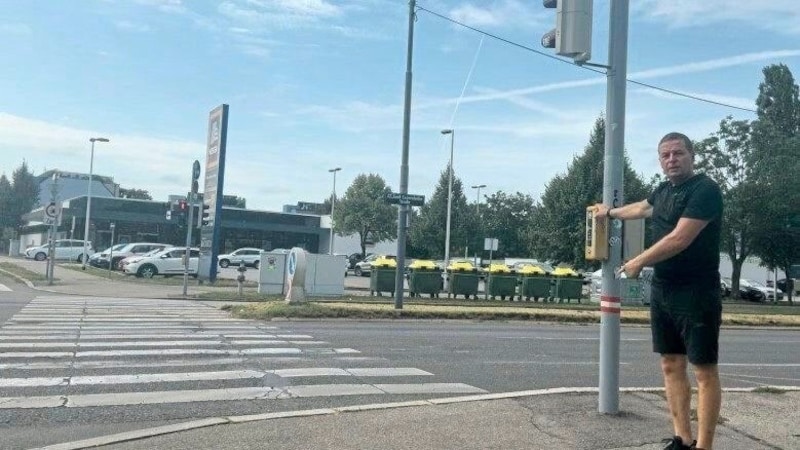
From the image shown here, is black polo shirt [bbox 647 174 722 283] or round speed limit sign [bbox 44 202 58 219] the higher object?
round speed limit sign [bbox 44 202 58 219]

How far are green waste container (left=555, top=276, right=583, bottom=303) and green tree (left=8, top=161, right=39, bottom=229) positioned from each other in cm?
7745

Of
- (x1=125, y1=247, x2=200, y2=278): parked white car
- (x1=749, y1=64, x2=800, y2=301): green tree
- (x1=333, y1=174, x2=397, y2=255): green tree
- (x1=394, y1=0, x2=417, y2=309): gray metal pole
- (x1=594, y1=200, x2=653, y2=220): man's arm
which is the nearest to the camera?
(x1=594, y1=200, x2=653, y2=220): man's arm

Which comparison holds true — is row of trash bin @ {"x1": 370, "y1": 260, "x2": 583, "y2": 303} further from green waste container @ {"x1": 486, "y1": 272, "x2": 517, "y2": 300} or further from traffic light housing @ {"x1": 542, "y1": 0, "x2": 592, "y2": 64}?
traffic light housing @ {"x1": 542, "y1": 0, "x2": 592, "y2": 64}

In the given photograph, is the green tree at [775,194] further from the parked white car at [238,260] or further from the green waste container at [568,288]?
the parked white car at [238,260]

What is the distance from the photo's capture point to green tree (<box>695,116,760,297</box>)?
3909cm

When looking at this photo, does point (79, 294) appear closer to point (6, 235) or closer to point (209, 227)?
point (209, 227)

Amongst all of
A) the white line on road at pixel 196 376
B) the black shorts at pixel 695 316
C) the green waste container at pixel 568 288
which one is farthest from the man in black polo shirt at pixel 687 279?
the green waste container at pixel 568 288

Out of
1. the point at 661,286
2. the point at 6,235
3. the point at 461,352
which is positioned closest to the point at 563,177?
the point at 461,352

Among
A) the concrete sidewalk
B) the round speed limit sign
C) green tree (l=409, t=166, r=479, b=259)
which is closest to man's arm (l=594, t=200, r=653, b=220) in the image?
the concrete sidewalk

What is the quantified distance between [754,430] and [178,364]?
6.34 meters

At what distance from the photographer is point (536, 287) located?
30344mm

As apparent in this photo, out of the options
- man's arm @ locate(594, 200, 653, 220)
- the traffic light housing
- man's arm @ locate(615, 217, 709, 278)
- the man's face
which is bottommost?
man's arm @ locate(615, 217, 709, 278)

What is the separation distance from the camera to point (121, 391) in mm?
7750

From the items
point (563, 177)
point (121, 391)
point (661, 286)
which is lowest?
point (121, 391)
